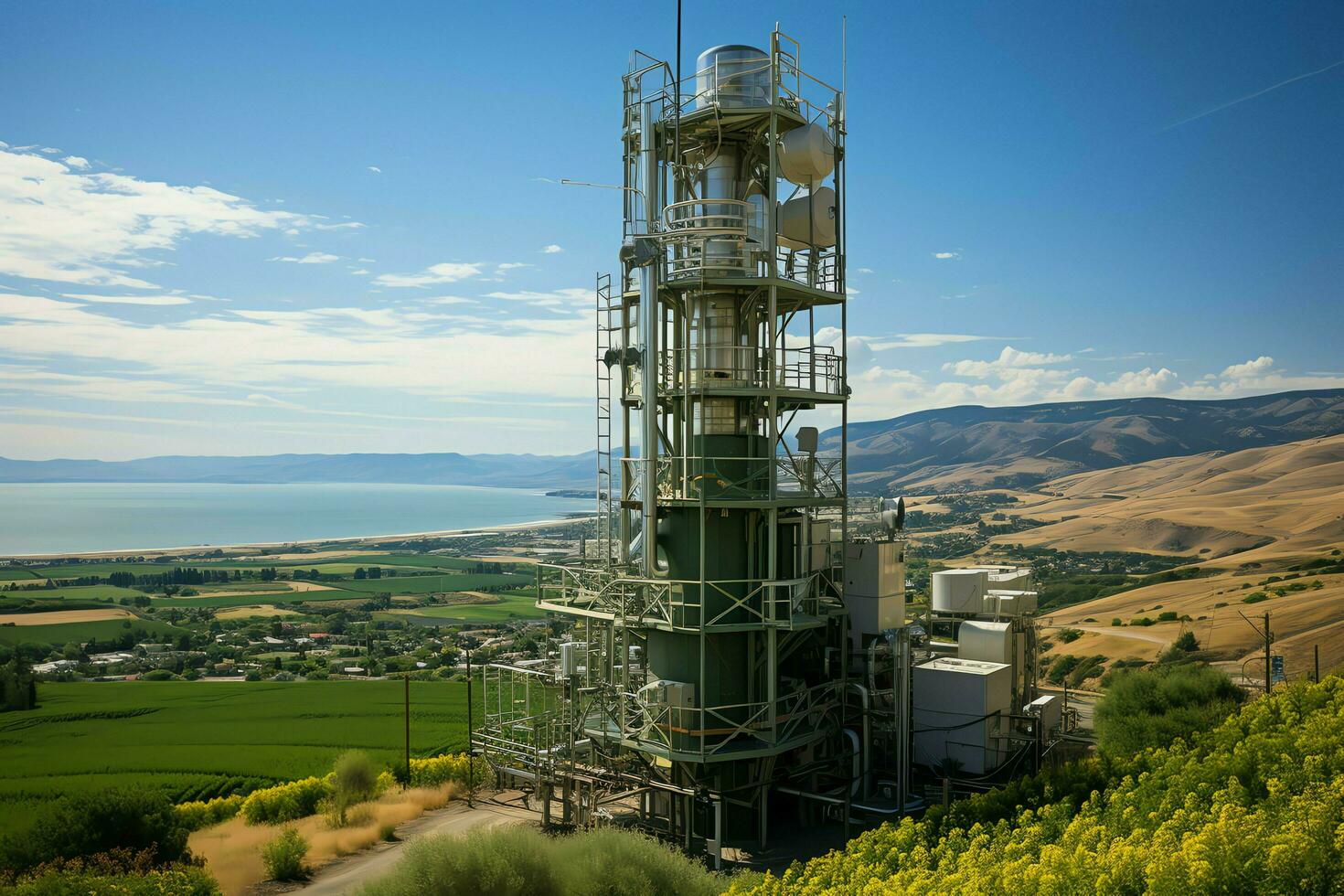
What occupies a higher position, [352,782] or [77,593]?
[352,782]

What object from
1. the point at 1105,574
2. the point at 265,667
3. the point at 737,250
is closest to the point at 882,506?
the point at 737,250

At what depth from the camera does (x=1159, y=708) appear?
25594 millimetres

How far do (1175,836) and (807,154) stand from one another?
16054mm

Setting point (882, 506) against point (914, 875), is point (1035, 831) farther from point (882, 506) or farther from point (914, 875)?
point (882, 506)

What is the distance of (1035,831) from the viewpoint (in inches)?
543

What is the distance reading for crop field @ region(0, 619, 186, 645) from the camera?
87.9 metres

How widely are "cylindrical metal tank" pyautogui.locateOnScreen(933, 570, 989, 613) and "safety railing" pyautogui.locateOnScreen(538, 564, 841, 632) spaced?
17.4 ft

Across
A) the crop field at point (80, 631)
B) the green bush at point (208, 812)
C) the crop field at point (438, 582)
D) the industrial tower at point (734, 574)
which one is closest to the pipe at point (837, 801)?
the industrial tower at point (734, 574)

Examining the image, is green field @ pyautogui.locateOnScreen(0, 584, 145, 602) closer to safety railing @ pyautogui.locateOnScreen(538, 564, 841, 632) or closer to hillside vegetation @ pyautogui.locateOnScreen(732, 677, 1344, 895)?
safety railing @ pyautogui.locateOnScreen(538, 564, 841, 632)

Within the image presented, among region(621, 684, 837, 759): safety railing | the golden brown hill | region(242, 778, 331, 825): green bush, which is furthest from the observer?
the golden brown hill

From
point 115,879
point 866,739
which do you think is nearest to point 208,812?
point 115,879

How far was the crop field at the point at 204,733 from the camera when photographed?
37375 millimetres

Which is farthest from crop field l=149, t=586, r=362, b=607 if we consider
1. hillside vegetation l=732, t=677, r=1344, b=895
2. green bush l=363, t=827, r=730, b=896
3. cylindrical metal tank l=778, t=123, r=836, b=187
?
hillside vegetation l=732, t=677, r=1344, b=895

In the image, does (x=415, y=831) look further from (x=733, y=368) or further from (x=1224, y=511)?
(x=1224, y=511)
